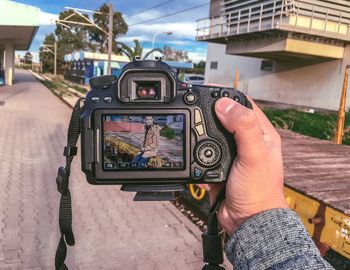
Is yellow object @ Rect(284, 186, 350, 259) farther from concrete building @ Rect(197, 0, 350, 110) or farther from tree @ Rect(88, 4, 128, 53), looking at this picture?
tree @ Rect(88, 4, 128, 53)

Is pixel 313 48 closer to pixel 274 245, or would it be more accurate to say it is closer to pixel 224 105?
pixel 224 105

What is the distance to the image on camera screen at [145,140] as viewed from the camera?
1.40m

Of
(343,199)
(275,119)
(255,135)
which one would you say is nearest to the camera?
(255,135)

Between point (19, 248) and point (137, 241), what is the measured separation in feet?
3.76

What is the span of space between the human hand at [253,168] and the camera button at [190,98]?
17 centimetres

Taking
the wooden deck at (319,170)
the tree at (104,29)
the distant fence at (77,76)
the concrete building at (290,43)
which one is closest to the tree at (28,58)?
the tree at (104,29)

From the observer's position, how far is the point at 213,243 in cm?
137

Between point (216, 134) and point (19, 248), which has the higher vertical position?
point (216, 134)

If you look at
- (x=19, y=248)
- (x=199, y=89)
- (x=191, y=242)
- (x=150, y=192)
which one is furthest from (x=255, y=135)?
(x=19, y=248)

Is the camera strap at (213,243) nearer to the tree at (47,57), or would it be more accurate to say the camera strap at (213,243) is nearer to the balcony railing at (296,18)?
the balcony railing at (296,18)

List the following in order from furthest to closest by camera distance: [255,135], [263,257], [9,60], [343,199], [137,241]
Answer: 1. [9,60]
2. [137,241]
3. [343,199]
4. [255,135]
5. [263,257]

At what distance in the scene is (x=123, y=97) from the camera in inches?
55.1

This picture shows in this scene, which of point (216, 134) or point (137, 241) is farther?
point (137, 241)

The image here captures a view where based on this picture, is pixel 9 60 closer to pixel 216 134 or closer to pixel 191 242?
pixel 191 242
